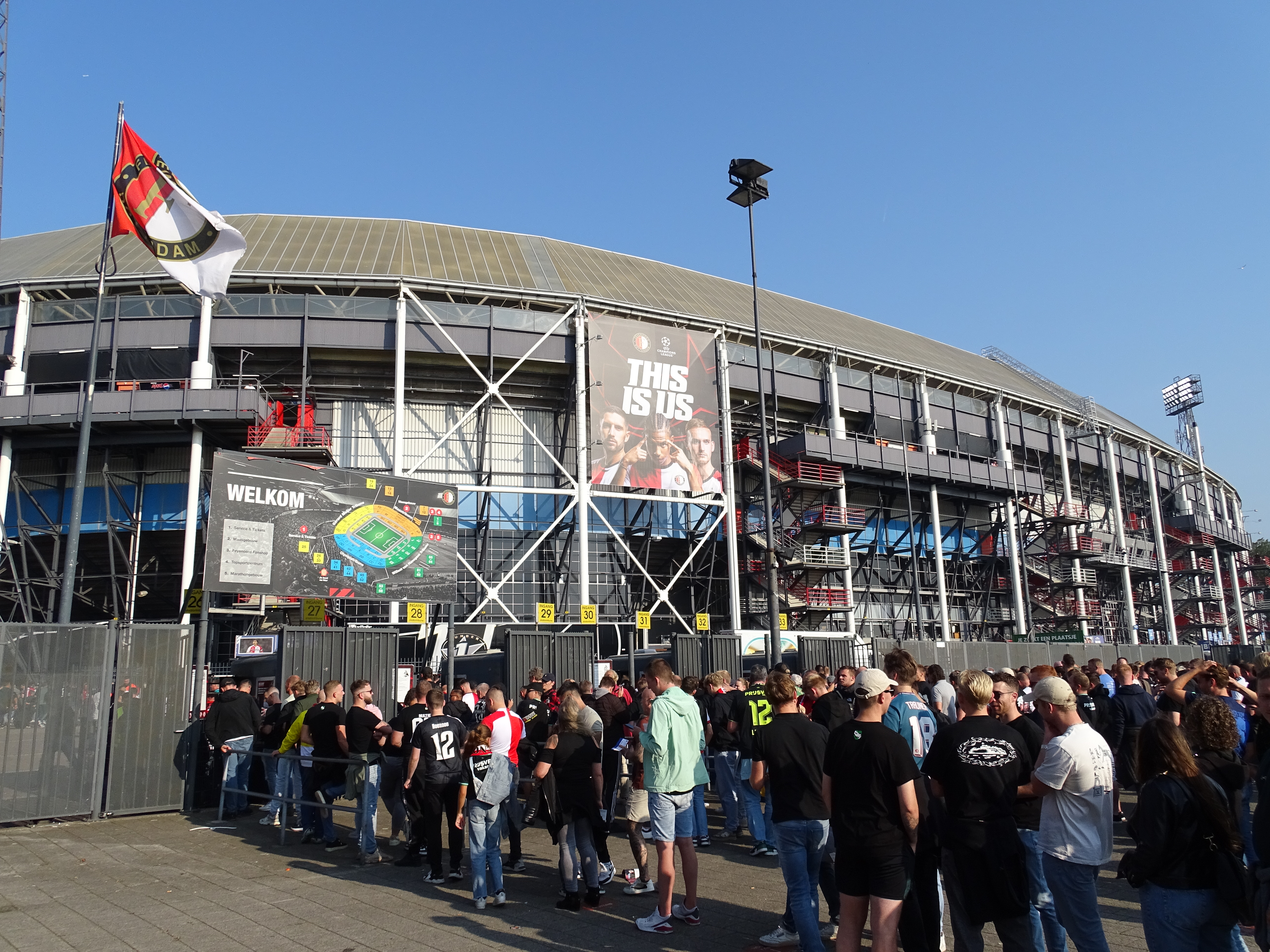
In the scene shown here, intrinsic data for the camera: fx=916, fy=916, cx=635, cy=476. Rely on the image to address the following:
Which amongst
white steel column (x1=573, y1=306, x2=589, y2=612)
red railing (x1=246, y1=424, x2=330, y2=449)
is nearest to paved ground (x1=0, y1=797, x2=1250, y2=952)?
white steel column (x1=573, y1=306, x2=589, y2=612)

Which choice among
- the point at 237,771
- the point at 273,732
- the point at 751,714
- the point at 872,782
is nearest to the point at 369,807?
the point at 273,732

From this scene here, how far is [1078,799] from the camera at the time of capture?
16.9 feet

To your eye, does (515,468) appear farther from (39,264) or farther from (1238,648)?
(1238,648)

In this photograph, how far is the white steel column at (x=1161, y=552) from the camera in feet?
163

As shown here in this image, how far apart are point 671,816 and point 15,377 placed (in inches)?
1204

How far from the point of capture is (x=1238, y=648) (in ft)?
122

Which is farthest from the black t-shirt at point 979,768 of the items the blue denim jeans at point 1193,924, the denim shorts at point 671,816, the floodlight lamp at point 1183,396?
the floodlight lamp at point 1183,396

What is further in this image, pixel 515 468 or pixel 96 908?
pixel 515 468

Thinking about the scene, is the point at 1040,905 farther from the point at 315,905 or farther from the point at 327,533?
the point at 327,533

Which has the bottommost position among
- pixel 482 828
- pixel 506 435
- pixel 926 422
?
pixel 482 828

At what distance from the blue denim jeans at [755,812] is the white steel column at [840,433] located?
26.1m

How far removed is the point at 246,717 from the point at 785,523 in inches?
Answer: 1028

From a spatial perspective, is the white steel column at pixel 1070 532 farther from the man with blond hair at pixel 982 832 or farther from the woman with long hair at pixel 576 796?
the man with blond hair at pixel 982 832

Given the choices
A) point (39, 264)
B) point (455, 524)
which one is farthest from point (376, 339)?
point (39, 264)
